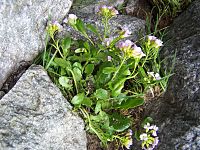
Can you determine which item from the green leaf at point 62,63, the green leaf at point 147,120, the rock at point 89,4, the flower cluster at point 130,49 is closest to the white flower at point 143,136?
the green leaf at point 147,120

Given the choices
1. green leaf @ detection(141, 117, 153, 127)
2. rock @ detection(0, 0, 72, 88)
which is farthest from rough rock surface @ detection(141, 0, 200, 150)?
rock @ detection(0, 0, 72, 88)

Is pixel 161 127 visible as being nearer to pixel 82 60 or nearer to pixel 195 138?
pixel 195 138

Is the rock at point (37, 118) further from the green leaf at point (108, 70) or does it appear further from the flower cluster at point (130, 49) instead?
the flower cluster at point (130, 49)

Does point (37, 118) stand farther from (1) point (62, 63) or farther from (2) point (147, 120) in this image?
(2) point (147, 120)

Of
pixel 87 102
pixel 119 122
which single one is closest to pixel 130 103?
pixel 119 122

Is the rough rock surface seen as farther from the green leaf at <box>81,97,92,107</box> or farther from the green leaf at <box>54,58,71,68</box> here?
the green leaf at <box>54,58,71,68</box>

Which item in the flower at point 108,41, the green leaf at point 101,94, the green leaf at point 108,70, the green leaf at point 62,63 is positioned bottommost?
the green leaf at point 101,94

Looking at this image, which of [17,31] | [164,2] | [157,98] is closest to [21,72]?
[17,31]
